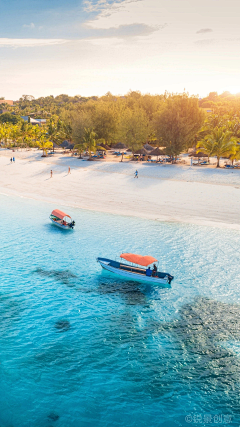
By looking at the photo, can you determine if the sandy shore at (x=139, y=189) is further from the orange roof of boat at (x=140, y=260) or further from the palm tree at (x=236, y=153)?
the orange roof of boat at (x=140, y=260)

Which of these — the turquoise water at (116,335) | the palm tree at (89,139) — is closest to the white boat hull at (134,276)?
the turquoise water at (116,335)

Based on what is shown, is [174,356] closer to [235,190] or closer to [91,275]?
[91,275]

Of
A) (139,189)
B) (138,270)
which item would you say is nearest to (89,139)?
(139,189)

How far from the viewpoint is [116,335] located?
631 inches

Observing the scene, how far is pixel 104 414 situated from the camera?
11594 millimetres

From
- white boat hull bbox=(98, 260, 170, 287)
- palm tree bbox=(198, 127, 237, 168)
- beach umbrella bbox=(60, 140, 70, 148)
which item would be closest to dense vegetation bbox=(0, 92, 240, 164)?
palm tree bbox=(198, 127, 237, 168)

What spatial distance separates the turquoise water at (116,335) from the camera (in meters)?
12.0

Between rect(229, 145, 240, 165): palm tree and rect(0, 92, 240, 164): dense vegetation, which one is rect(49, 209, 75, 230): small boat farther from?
rect(229, 145, 240, 165): palm tree

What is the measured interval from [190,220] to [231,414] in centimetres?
2145

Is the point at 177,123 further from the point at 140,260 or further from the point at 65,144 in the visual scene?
the point at 140,260

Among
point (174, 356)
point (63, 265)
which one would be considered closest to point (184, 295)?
point (174, 356)

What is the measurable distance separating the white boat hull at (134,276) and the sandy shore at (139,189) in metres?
12.0

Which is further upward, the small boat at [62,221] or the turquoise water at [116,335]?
the small boat at [62,221]

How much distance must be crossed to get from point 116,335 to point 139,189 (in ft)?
93.4
